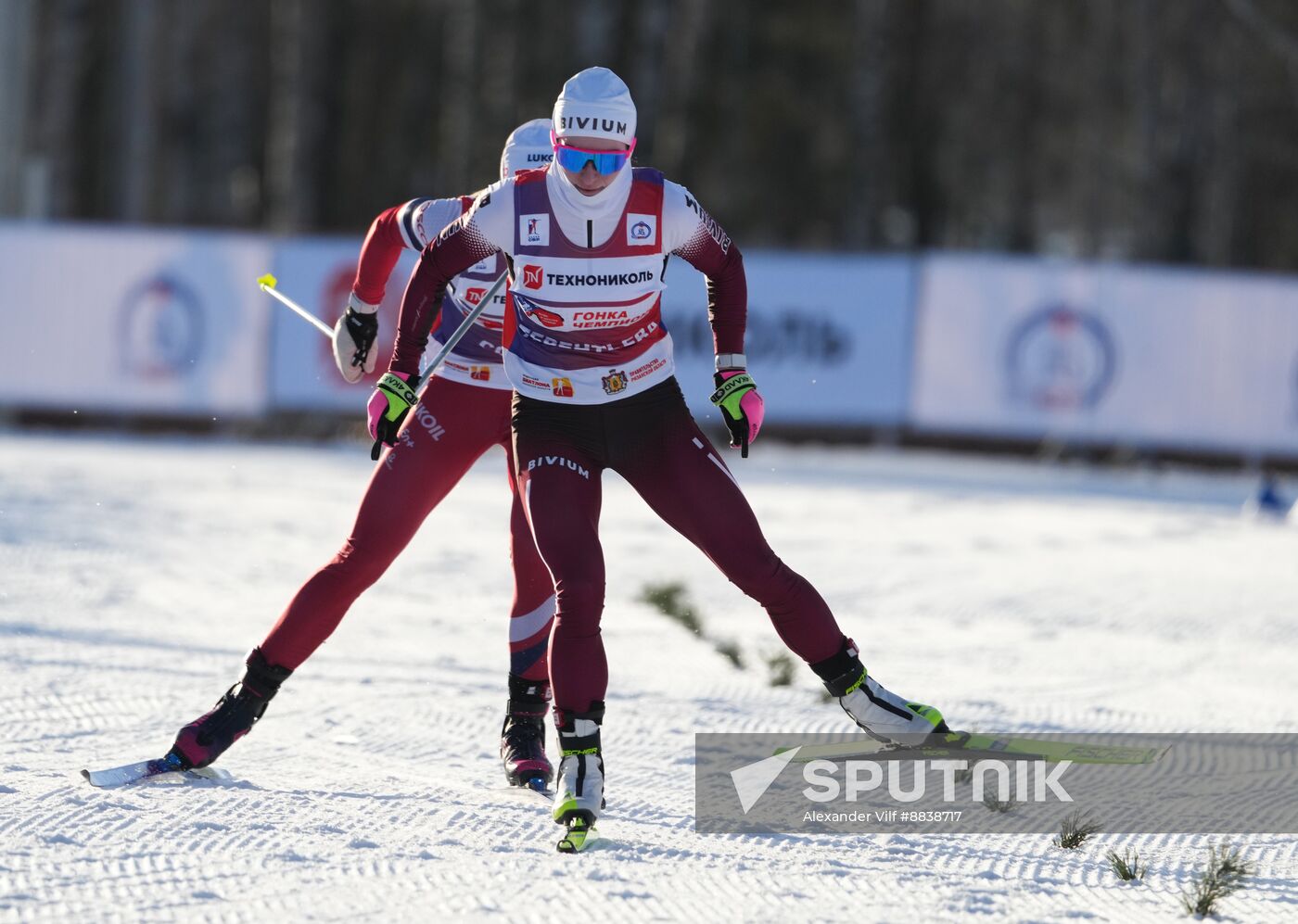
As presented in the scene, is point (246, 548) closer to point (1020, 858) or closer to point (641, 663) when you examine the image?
point (641, 663)

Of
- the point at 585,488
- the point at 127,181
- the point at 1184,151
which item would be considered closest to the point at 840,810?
the point at 585,488

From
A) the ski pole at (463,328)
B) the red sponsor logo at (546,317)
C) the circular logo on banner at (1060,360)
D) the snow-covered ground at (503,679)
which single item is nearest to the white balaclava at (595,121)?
the red sponsor logo at (546,317)

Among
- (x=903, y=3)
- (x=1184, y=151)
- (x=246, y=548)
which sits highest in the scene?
(x=903, y=3)

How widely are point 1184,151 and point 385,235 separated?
21.3m

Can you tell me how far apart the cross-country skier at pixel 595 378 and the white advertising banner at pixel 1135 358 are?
423 inches

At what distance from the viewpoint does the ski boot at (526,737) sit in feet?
17.0

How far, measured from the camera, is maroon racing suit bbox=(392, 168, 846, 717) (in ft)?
15.6

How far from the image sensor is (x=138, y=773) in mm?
4895

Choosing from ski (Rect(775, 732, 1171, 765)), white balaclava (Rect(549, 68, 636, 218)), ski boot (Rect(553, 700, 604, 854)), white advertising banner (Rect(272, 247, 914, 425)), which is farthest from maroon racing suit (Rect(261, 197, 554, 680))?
white advertising banner (Rect(272, 247, 914, 425))

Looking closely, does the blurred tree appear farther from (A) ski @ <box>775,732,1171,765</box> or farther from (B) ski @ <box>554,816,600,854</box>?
(B) ski @ <box>554,816,600,854</box>

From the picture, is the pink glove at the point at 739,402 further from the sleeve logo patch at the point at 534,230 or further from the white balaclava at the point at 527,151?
the white balaclava at the point at 527,151

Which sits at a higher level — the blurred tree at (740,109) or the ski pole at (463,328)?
the blurred tree at (740,109)

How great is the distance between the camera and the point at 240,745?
5.49m

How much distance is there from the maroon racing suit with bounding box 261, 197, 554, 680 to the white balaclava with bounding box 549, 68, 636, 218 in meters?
0.58
